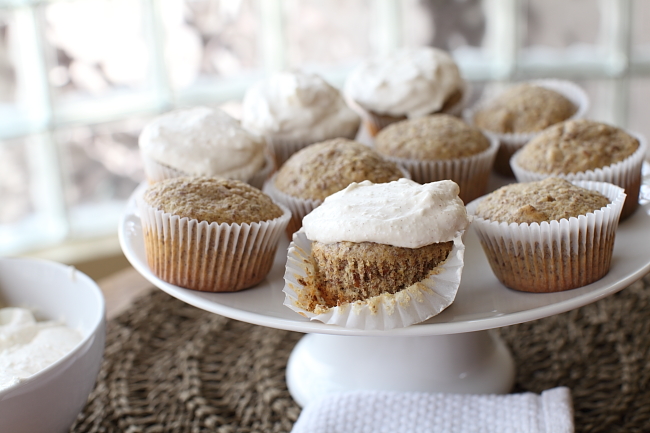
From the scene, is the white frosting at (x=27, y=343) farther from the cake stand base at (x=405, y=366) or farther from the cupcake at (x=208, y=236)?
the cake stand base at (x=405, y=366)

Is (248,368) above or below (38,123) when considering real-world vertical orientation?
below

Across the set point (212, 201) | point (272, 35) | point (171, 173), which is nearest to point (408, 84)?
point (171, 173)

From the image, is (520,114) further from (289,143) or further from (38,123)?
(38,123)

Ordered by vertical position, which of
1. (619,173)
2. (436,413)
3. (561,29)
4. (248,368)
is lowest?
(248,368)

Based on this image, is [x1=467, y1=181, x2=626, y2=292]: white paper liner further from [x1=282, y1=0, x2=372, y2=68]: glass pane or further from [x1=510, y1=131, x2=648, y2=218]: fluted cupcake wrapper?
[x1=282, y1=0, x2=372, y2=68]: glass pane

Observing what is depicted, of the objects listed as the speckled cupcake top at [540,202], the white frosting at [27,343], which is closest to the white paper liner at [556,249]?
the speckled cupcake top at [540,202]

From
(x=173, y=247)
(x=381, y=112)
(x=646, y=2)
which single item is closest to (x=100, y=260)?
(x=381, y=112)

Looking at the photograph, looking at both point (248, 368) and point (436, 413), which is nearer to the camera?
point (436, 413)

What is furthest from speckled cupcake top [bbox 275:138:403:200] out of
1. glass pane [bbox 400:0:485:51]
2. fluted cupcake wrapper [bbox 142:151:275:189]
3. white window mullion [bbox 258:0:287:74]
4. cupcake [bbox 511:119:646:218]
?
glass pane [bbox 400:0:485:51]

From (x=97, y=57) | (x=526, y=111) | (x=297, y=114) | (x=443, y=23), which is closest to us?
(x=297, y=114)
